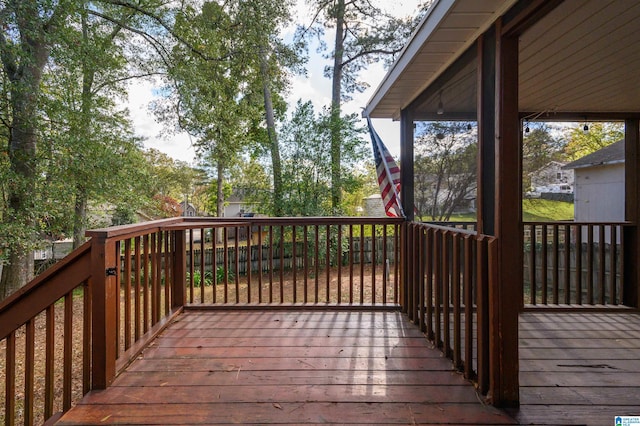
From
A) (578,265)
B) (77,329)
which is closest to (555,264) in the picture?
(578,265)

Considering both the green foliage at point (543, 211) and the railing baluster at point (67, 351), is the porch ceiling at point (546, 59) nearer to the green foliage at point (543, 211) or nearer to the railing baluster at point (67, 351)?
the green foliage at point (543, 211)

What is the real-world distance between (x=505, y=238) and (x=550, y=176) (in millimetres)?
2699

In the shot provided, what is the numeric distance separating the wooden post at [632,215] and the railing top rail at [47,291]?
15.1 ft

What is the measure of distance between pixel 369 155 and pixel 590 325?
582 cm

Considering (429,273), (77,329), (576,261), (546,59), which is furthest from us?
(77,329)

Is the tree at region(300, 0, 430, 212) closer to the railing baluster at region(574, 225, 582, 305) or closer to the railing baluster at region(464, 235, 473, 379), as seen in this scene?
the railing baluster at region(574, 225, 582, 305)

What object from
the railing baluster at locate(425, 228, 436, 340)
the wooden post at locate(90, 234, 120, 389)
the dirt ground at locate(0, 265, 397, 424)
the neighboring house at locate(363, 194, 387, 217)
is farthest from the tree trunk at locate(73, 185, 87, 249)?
the neighboring house at locate(363, 194, 387, 217)

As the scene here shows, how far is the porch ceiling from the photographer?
175cm

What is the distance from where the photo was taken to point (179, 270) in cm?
Result: 317

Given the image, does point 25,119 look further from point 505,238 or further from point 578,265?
point 578,265

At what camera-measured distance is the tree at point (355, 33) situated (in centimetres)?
907

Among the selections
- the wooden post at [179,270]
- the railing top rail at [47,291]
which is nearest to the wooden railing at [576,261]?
the wooden post at [179,270]

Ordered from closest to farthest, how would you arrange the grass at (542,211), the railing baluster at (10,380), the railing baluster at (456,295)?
the railing baluster at (10,380), the railing baluster at (456,295), the grass at (542,211)

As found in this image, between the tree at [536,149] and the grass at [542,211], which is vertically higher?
the tree at [536,149]
